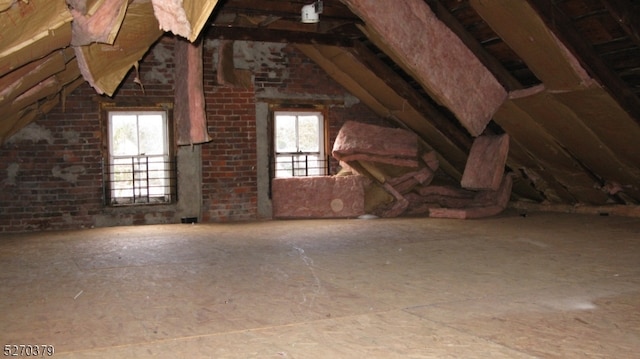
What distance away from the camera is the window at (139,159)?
6.97 m

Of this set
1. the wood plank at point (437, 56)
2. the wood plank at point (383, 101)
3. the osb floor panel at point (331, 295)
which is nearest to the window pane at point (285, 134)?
the wood plank at point (383, 101)

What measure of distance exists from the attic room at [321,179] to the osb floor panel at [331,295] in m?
0.02

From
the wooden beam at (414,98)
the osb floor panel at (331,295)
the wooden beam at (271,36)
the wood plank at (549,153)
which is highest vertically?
the wooden beam at (271,36)

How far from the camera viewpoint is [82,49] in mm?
2920

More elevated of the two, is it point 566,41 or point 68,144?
point 566,41

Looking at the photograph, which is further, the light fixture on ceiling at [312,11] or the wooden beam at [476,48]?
the light fixture on ceiling at [312,11]

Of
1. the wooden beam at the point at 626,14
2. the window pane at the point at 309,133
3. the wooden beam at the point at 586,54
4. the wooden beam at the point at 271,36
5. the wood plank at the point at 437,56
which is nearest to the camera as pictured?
the wooden beam at the point at 626,14

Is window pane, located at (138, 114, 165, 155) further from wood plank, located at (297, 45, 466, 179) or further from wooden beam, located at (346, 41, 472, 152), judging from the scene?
wooden beam, located at (346, 41, 472, 152)

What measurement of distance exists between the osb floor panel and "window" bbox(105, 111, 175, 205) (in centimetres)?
162

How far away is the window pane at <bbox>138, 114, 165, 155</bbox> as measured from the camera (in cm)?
709

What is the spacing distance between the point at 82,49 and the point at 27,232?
4.23m

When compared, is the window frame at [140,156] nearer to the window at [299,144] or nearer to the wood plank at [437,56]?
the window at [299,144]

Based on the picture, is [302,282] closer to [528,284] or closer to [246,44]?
[528,284]

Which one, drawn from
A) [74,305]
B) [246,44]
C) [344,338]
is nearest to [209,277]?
[74,305]
